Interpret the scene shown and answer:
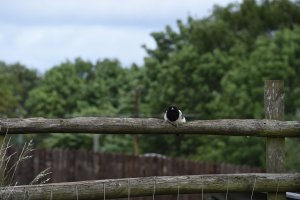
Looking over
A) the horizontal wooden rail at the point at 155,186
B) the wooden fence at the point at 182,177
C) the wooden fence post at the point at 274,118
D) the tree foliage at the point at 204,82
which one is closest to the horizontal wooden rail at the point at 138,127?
the wooden fence at the point at 182,177

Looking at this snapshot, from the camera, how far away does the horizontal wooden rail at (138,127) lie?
21.6ft

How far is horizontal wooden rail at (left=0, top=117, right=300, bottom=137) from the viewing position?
6574mm

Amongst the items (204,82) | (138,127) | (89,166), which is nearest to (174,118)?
(138,127)

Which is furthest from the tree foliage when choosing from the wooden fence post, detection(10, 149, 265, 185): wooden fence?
the wooden fence post

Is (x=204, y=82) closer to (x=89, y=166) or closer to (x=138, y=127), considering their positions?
(x=89, y=166)

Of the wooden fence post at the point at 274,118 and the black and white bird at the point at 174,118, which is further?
the wooden fence post at the point at 274,118

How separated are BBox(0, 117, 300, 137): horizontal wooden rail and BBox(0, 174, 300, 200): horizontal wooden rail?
0.38 meters

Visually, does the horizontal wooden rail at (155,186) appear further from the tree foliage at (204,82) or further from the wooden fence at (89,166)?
the tree foliage at (204,82)

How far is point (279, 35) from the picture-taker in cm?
3894

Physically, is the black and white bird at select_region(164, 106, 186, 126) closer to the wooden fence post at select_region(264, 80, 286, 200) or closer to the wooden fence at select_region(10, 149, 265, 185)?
the wooden fence post at select_region(264, 80, 286, 200)

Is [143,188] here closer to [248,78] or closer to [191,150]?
[248,78]

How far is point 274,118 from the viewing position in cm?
704

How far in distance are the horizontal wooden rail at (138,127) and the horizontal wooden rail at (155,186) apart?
0.38 m

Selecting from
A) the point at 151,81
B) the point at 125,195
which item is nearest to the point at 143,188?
the point at 125,195
